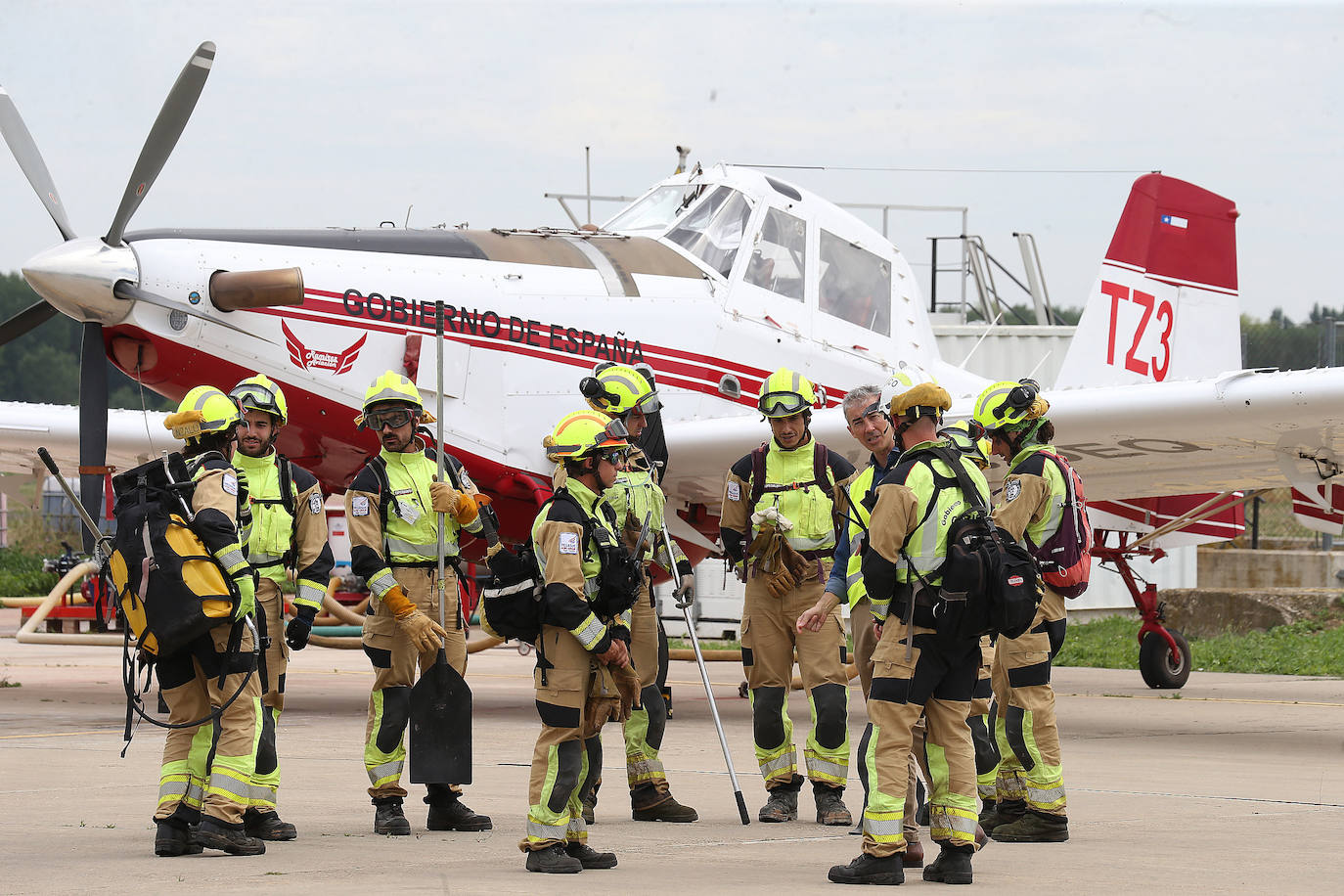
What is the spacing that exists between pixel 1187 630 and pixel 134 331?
1415cm

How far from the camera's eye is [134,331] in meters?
11.1

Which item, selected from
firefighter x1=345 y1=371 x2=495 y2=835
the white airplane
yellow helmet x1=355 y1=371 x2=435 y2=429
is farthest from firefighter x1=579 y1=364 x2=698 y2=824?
the white airplane

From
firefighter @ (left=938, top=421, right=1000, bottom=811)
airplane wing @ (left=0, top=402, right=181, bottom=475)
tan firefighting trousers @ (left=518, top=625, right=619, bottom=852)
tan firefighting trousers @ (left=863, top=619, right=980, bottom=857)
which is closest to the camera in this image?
tan firefighting trousers @ (left=863, top=619, right=980, bottom=857)

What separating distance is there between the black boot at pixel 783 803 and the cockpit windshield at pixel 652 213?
6.53 meters

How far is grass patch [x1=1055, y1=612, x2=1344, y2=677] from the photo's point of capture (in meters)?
17.4

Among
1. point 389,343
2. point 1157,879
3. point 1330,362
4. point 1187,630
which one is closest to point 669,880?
point 1157,879

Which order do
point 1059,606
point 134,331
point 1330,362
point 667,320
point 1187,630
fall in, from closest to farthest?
point 1059,606
point 134,331
point 667,320
point 1330,362
point 1187,630

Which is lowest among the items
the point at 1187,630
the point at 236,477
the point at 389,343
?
the point at 1187,630

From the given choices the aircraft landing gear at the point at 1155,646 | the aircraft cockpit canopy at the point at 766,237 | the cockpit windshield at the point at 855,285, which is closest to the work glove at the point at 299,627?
the aircraft cockpit canopy at the point at 766,237

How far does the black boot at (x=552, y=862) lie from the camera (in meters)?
6.04

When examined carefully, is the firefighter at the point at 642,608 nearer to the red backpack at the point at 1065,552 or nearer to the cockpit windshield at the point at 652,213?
the red backpack at the point at 1065,552

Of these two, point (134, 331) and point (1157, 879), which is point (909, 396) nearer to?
point (1157, 879)

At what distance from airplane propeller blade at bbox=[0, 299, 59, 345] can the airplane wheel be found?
10.6 m

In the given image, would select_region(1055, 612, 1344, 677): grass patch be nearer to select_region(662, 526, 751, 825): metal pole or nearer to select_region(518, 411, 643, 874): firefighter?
select_region(662, 526, 751, 825): metal pole
